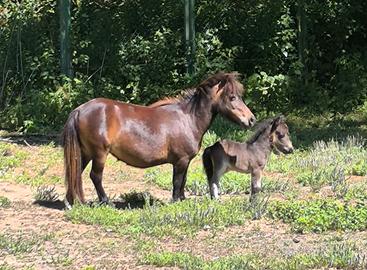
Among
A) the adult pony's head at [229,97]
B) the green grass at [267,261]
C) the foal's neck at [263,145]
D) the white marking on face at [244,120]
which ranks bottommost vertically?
the green grass at [267,261]

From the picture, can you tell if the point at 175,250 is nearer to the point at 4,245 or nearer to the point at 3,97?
the point at 4,245

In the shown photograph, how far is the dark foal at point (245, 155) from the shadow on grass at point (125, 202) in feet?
2.72

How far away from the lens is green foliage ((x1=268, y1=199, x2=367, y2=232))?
761 cm

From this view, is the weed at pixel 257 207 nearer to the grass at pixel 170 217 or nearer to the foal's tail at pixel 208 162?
the grass at pixel 170 217

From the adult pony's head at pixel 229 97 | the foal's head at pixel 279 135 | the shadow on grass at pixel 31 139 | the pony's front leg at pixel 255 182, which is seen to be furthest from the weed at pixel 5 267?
the shadow on grass at pixel 31 139

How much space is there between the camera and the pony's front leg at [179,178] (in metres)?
9.11

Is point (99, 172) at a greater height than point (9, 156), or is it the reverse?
point (99, 172)

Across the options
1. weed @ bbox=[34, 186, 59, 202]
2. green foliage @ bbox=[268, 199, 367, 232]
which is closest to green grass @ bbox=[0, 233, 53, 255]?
weed @ bbox=[34, 186, 59, 202]

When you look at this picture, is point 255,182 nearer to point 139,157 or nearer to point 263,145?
point 263,145

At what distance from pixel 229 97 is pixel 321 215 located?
88.1 inches

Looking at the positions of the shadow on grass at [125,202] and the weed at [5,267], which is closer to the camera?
the weed at [5,267]

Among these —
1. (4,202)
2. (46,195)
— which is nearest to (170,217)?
(46,195)

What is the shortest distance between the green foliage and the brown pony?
155 cm

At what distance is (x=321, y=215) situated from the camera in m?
7.79
